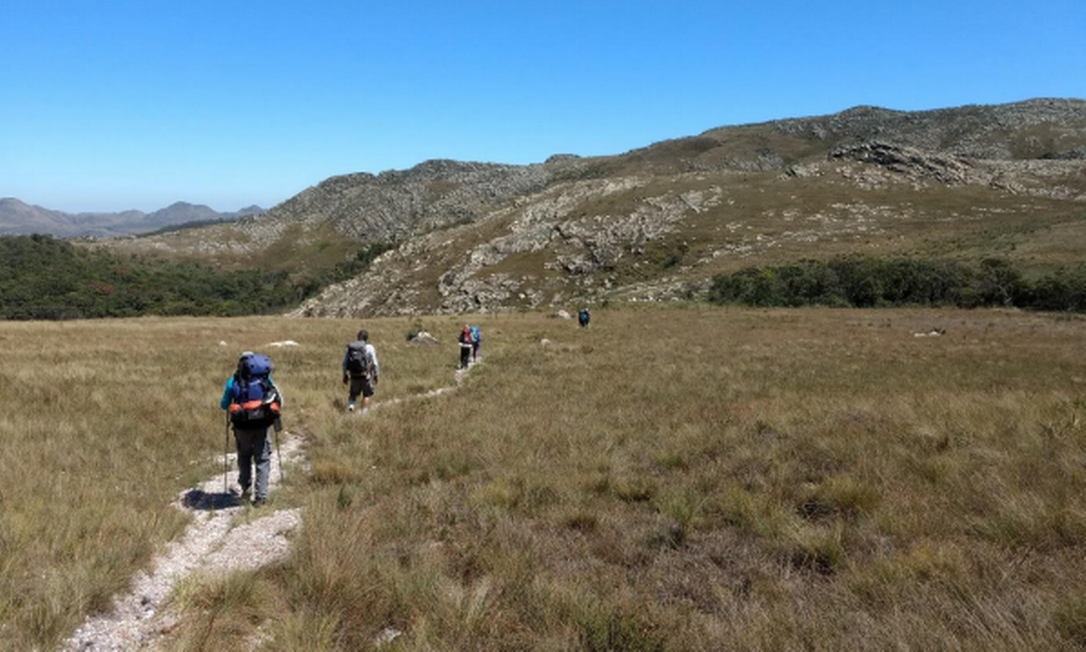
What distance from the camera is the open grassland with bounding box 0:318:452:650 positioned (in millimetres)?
4664

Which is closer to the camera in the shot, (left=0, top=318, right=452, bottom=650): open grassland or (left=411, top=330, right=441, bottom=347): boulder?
(left=0, top=318, right=452, bottom=650): open grassland

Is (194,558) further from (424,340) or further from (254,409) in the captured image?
(424,340)

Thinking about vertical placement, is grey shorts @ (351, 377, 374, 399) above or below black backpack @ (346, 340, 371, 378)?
below

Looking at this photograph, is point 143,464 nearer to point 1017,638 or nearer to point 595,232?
point 1017,638

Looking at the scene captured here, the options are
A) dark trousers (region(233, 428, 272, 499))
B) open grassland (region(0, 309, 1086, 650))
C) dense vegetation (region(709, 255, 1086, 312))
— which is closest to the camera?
open grassland (region(0, 309, 1086, 650))

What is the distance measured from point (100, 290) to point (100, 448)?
18741cm

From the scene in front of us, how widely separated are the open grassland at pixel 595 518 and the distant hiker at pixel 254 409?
21.5 inches

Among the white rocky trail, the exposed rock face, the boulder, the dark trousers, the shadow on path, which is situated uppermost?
the exposed rock face

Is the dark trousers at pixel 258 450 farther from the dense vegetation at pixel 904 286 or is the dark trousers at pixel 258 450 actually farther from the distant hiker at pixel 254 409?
the dense vegetation at pixel 904 286

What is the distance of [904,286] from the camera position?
189 feet

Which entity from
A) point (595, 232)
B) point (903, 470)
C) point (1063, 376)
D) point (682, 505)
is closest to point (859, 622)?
point (682, 505)

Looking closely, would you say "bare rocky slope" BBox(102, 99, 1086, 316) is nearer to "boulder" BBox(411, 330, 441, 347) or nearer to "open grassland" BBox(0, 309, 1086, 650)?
"boulder" BBox(411, 330, 441, 347)

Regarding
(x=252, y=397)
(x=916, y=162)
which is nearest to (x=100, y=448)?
(x=252, y=397)

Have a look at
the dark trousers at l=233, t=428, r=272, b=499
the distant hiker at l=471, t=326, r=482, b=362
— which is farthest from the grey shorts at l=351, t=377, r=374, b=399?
the distant hiker at l=471, t=326, r=482, b=362
